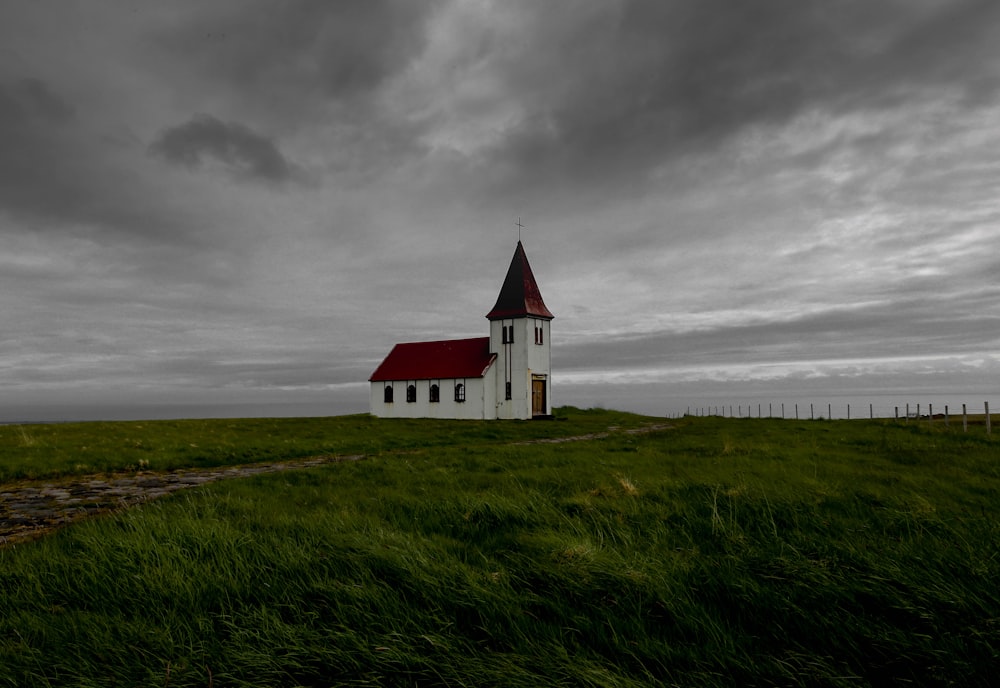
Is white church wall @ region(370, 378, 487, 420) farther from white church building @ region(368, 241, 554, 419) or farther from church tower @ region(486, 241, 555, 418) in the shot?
church tower @ region(486, 241, 555, 418)

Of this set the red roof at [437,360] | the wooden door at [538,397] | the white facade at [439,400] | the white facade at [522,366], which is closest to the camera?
the white facade at [522,366]

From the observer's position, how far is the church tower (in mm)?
41750

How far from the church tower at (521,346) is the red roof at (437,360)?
64.0 inches

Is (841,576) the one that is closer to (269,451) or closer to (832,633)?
(832,633)

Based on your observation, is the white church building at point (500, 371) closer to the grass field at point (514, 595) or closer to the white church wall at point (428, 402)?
the white church wall at point (428, 402)

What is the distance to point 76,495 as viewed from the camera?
903 cm

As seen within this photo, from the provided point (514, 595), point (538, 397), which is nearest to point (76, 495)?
point (514, 595)

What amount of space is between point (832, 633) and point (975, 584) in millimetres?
1069

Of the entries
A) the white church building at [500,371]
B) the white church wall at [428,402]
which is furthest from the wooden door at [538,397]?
the white church wall at [428,402]

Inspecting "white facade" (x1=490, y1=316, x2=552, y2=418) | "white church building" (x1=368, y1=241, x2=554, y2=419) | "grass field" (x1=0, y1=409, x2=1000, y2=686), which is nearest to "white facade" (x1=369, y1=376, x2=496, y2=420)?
"white church building" (x1=368, y1=241, x2=554, y2=419)

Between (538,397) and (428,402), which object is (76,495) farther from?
(428,402)

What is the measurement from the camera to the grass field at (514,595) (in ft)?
8.94

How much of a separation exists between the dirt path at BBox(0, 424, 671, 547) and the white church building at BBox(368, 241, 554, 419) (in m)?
29.4

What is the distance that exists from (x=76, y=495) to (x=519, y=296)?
34868 mm
